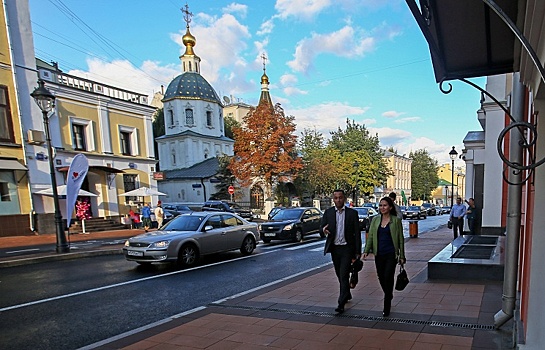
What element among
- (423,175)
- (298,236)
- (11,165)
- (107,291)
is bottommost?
(423,175)

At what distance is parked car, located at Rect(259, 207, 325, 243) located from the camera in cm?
1430

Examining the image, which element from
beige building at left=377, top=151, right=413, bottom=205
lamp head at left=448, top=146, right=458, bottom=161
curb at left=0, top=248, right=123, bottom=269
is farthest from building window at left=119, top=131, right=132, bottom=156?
beige building at left=377, top=151, right=413, bottom=205

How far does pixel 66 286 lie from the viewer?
764 centimetres

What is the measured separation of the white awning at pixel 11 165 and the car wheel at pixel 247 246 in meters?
13.5

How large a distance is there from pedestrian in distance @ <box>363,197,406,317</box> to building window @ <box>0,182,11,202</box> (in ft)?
63.6

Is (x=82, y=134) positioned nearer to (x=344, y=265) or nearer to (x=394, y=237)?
(x=344, y=265)

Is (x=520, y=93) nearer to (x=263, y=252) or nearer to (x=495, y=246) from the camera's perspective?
(x=495, y=246)

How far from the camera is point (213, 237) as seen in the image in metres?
10.3

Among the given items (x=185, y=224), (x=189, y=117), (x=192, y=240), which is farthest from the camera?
(x=189, y=117)

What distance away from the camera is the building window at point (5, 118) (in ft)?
56.3

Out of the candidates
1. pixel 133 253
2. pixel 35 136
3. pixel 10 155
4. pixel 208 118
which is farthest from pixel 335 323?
pixel 208 118

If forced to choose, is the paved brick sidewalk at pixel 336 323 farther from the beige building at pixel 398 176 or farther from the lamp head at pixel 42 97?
the beige building at pixel 398 176

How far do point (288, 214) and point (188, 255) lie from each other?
6.98 meters

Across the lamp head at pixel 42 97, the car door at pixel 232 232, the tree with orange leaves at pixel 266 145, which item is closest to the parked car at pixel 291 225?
the car door at pixel 232 232
